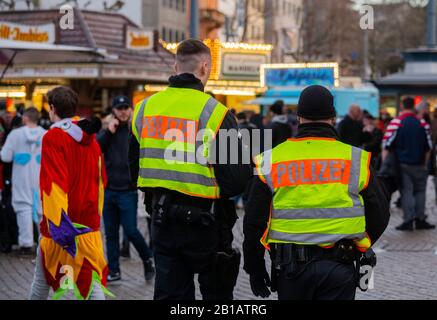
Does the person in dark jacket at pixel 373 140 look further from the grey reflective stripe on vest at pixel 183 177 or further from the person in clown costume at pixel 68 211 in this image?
the grey reflective stripe on vest at pixel 183 177

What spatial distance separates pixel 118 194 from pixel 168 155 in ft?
14.0

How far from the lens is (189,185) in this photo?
5.04 metres

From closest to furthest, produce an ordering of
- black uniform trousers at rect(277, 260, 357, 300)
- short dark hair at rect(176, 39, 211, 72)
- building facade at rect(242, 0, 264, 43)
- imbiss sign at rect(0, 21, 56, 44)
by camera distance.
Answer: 1. black uniform trousers at rect(277, 260, 357, 300)
2. short dark hair at rect(176, 39, 211, 72)
3. imbiss sign at rect(0, 21, 56, 44)
4. building facade at rect(242, 0, 264, 43)

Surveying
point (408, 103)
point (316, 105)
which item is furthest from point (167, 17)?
point (316, 105)

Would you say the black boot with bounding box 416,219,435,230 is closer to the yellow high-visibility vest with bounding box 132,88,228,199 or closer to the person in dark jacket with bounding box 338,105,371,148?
the person in dark jacket with bounding box 338,105,371,148

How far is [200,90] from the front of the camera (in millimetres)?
5238

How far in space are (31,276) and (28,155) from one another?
190 cm

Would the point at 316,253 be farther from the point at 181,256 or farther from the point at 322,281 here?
the point at 181,256

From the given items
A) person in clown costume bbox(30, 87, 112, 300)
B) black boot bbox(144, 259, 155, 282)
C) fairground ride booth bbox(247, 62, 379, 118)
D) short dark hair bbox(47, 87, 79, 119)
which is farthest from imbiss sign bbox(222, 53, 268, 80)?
person in clown costume bbox(30, 87, 112, 300)

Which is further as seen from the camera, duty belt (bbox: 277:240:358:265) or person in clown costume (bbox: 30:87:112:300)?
person in clown costume (bbox: 30:87:112:300)

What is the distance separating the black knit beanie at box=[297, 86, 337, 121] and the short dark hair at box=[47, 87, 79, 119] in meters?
2.32

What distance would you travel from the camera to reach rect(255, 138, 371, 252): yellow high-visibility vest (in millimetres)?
4602
